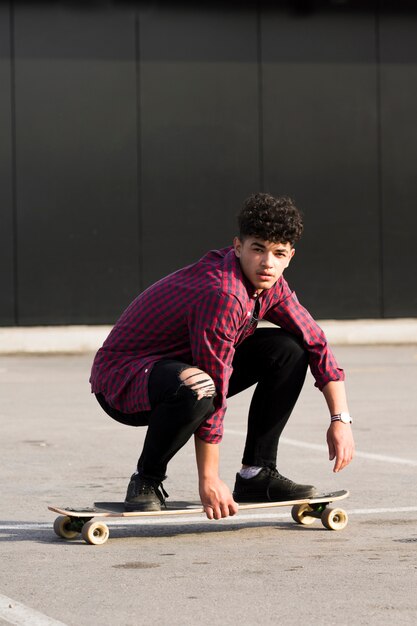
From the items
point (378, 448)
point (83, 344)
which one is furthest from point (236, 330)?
point (83, 344)

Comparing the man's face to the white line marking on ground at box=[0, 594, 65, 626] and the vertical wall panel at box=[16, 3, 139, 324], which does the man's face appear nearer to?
the white line marking on ground at box=[0, 594, 65, 626]

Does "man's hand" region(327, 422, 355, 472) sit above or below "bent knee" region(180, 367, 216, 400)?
below

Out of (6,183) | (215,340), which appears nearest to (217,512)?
(215,340)

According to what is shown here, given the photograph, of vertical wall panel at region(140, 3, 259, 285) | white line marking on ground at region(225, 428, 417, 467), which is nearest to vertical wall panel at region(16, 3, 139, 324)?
vertical wall panel at region(140, 3, 259, 285)

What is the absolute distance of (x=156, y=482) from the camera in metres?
6.29

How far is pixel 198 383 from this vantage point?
19.6 ft

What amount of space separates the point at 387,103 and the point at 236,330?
51.1 feet

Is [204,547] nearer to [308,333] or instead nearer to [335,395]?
[335,395]

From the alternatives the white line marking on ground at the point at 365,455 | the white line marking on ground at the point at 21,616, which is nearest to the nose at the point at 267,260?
the white line marking on ground at the point at 21,616

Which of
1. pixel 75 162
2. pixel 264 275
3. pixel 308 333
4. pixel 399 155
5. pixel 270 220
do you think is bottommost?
pixel 308 333

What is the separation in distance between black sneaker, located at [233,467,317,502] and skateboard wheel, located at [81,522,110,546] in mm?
750

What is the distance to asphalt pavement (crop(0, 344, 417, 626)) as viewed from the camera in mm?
4949

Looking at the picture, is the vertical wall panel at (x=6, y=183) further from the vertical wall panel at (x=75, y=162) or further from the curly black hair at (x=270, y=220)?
the curly black hair at (x=270, y=220)

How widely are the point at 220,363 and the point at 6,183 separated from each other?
1406 cm
